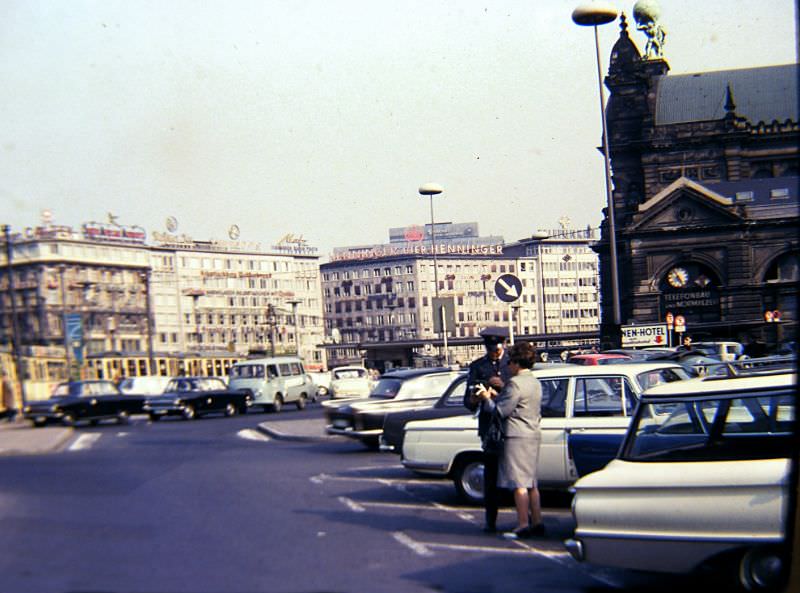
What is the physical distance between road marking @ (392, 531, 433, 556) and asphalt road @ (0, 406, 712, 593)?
12mm

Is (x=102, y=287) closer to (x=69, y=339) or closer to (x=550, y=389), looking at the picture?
(x=69, y=339)

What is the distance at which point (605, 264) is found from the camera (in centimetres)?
8919

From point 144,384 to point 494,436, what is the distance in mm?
39230

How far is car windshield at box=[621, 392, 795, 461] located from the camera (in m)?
7.04

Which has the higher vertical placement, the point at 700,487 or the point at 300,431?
the point at 700,487

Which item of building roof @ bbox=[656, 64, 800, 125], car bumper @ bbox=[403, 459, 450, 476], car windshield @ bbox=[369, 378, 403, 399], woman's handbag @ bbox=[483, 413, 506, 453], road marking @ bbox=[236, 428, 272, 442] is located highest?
building roof @ bbox=[656, 64, 800, 125]

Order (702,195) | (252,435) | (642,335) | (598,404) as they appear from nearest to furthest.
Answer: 1. (598,404)
2. (642,335)
3. (252,435)
4. (702,195)

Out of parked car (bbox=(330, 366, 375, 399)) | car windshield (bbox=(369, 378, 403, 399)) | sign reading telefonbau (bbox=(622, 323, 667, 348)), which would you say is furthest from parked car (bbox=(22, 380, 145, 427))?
sign reading telefonbau (bbox=(622, 323, 667, 348))

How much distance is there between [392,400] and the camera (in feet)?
69.4

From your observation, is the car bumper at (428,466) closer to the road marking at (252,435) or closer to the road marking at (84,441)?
the road marking at (252,435)

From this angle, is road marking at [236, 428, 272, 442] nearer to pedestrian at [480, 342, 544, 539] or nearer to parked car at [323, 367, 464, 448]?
parked car at [323, 367, 464, 448]

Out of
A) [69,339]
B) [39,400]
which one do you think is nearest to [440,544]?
[69,339]

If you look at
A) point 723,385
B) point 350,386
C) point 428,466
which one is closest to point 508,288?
point 428,466

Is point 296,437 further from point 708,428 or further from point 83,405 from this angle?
point 708,428
